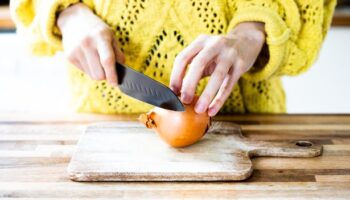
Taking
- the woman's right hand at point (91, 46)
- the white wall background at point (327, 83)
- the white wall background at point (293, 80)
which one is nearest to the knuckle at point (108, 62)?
the woman's right hand at point (91, 46)

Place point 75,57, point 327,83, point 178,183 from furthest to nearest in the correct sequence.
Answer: point 327,83 < point 75,57 < point 178,183

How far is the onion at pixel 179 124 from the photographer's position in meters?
0.76

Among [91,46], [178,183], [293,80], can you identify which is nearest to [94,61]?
[91,46]

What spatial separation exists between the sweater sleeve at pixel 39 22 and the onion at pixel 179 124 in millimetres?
237

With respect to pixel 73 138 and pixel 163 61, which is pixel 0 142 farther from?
pixel 163 61

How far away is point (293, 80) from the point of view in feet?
→ 6.05

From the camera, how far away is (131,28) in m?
0.88

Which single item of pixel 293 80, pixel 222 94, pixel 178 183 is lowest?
pixel 293 80

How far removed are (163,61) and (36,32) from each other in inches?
9.3

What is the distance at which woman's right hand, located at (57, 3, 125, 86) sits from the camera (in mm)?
769

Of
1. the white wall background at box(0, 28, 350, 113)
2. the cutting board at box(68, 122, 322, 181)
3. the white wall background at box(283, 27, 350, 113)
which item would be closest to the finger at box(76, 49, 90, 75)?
the cutting board at box(68, 122, 322, 181)

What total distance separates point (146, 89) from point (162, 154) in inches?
4.0

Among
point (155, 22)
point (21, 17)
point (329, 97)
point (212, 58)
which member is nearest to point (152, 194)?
point (212, 58)

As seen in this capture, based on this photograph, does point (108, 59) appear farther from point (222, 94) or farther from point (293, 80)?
point (293, 80)
